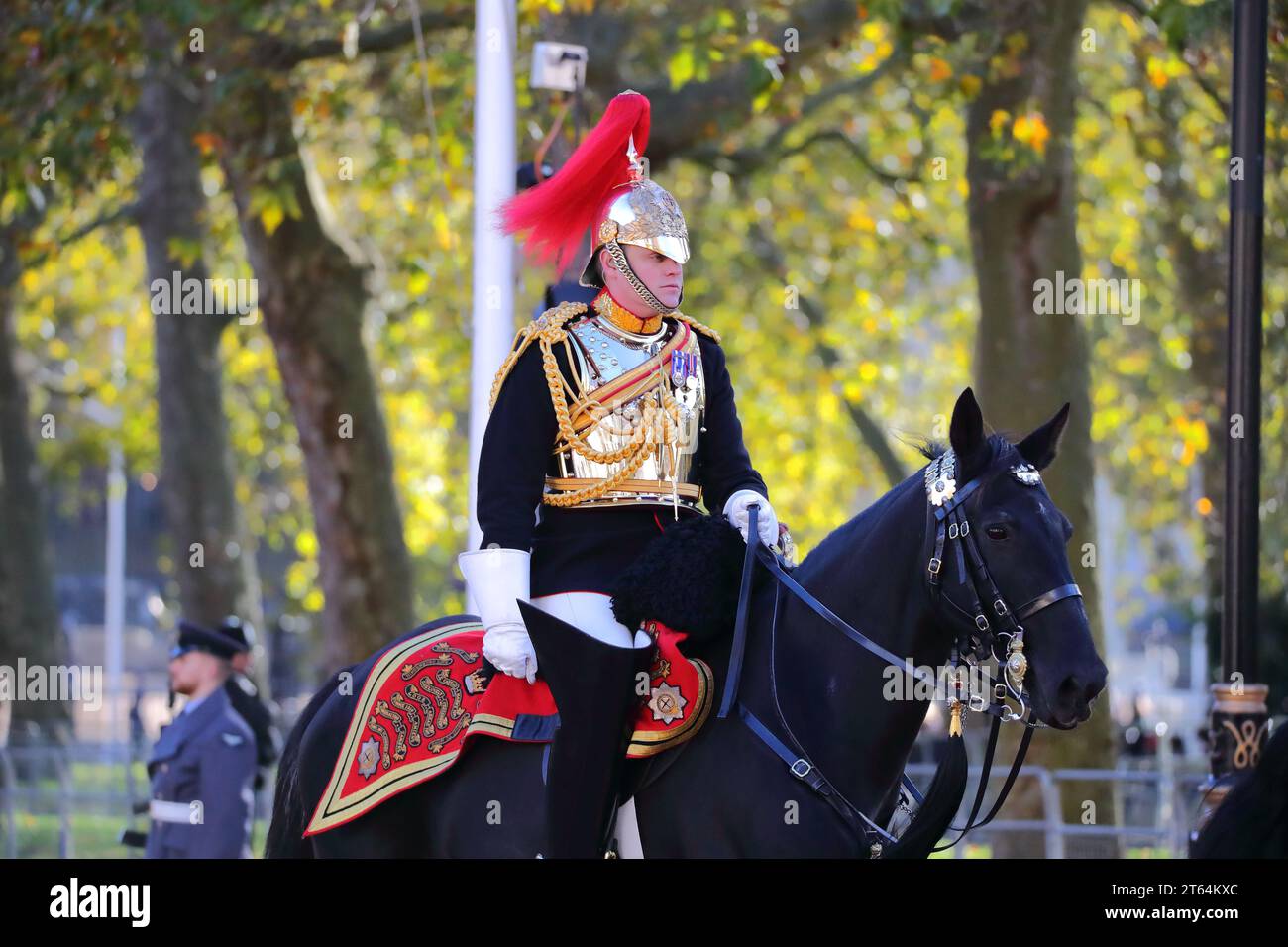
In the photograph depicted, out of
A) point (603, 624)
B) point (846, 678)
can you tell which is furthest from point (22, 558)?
point (846, 678)

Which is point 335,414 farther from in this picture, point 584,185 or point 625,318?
point 625,318

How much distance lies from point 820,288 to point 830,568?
15612mm

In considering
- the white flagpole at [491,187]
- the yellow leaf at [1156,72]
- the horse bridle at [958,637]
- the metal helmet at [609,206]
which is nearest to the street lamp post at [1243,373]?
the horse bridle at [958,637]

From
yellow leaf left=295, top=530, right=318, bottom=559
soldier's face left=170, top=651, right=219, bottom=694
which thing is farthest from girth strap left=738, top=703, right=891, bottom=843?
yellow leaf left=295, top=530, right=318, bottom=559

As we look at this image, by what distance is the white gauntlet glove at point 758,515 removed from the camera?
558 cm

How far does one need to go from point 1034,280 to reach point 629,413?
21.7 ft

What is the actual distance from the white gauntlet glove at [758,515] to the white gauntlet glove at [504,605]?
2.16 ft

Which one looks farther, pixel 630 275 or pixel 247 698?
pixel 247 698

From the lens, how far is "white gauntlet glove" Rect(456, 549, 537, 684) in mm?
5344

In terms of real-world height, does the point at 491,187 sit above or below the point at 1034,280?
above

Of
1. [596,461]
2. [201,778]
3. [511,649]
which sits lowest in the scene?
[201,778]

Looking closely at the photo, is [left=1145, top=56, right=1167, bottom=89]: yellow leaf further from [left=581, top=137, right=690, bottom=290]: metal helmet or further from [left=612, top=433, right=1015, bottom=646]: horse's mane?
[left=612, top=433, right=1015, bottom=646]: horse's mane

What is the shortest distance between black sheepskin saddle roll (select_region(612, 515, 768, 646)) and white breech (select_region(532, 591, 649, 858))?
1.8 inches

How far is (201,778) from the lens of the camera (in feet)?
29.4
